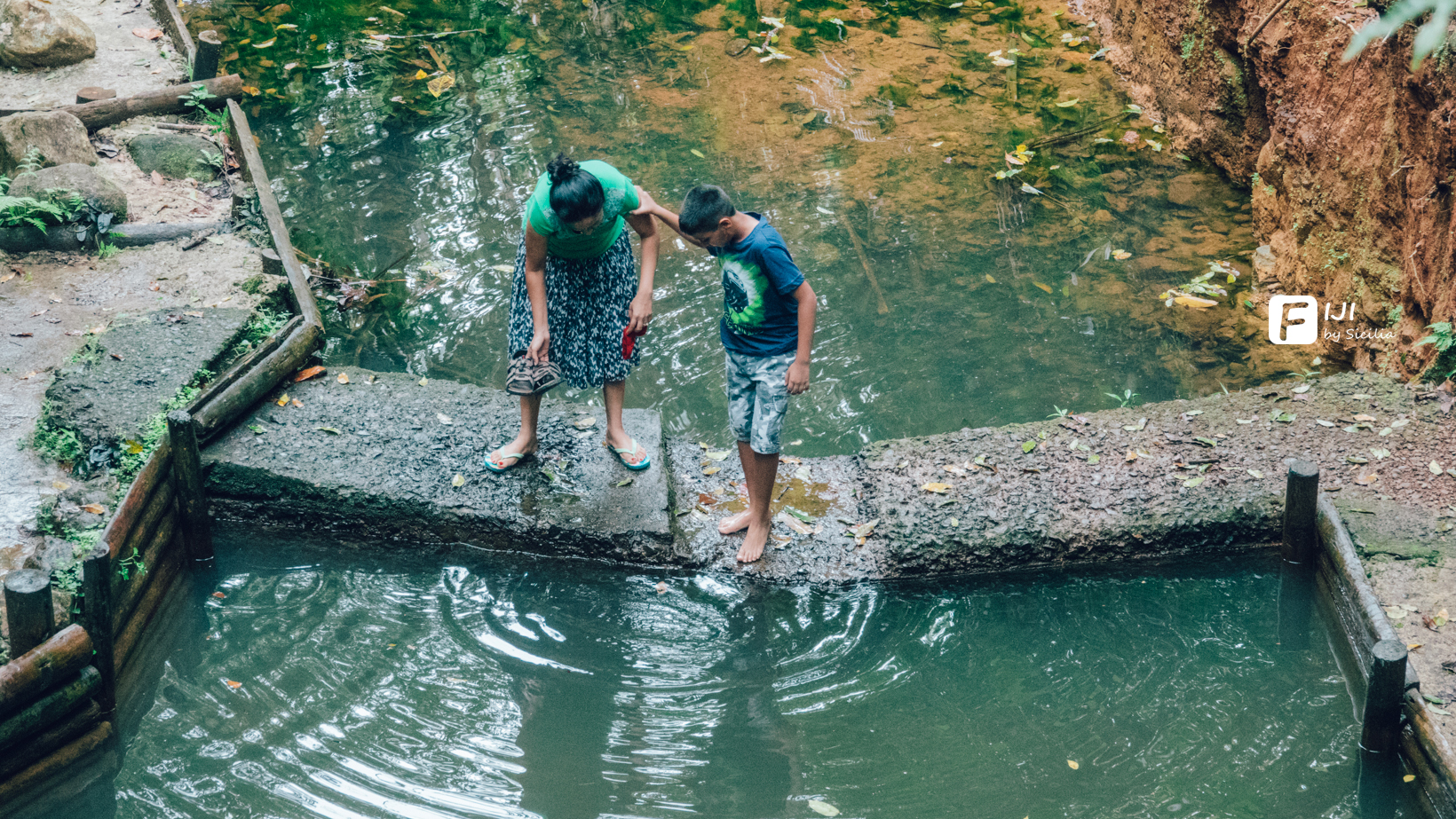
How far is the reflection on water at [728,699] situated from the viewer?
4156 mm

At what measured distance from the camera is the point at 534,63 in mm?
10891

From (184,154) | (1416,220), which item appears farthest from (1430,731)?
(184,154)

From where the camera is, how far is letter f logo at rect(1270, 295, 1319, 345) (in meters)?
7.04

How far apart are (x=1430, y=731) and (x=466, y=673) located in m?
3.93

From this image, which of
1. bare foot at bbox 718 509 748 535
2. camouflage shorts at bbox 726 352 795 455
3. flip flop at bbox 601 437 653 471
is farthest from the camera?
flip flop at bbox 601 437 653 471

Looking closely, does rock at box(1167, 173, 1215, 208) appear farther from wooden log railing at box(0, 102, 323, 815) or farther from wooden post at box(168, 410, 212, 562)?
wooden post at box(168, 410, 212, 562)

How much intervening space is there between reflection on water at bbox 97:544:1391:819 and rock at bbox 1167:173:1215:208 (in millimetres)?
4226

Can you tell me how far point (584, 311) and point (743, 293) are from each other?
3.15 feet

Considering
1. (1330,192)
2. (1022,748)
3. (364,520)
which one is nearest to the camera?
(1022,748)

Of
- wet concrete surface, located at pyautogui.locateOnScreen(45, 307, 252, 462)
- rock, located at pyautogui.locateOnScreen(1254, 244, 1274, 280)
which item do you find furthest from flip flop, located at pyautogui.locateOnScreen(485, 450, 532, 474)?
rock, located at pyautogui.locateOnScreen(1254, 244, 1274, 280)

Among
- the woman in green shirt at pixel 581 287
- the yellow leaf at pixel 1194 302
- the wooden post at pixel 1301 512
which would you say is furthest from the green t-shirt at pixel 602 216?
the yellow leaf at pixel 1194 302

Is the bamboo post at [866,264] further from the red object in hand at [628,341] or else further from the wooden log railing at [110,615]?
the wooden log railing at [110,615]

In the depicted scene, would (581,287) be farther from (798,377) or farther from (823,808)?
(823,808)

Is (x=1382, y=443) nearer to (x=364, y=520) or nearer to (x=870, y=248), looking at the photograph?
(x=870, y=248)
